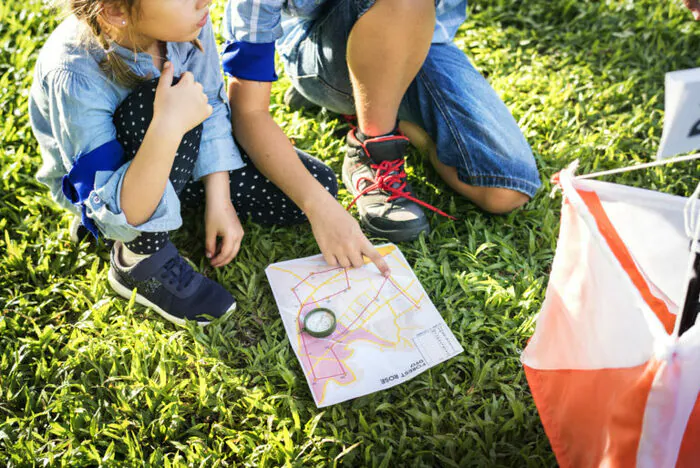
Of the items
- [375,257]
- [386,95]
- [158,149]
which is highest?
[158,149]

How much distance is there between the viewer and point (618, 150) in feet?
6.35

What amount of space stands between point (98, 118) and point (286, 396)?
721 millimetres

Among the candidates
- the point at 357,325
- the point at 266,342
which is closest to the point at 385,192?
the point at 357,325

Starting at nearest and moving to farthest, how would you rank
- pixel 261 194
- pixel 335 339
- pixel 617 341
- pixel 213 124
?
pixel 617 341
pixel 335 339
pixel 213 124
pixel 261 194

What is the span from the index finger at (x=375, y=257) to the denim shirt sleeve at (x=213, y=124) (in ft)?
1.32

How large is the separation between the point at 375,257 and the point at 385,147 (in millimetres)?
369

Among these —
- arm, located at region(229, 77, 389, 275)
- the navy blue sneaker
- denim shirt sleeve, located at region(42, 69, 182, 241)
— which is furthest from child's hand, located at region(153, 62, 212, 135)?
the navy blue sneaker

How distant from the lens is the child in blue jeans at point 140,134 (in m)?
1.20

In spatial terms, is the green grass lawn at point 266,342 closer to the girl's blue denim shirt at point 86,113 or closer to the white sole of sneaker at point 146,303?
the white sole of sneaker at point 146,303

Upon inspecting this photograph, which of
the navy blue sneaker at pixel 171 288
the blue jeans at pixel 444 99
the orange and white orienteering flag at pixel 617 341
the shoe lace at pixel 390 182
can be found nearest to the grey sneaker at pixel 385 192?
the shoe lace at pixel 390 182

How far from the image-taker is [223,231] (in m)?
1.50

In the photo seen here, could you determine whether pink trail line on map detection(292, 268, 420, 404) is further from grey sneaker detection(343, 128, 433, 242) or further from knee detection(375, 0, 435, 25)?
knee detection(375, 0, 435, 25)

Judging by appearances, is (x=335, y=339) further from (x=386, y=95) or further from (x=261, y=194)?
(x=386, y=95)

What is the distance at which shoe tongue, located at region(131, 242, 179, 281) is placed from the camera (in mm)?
1404
